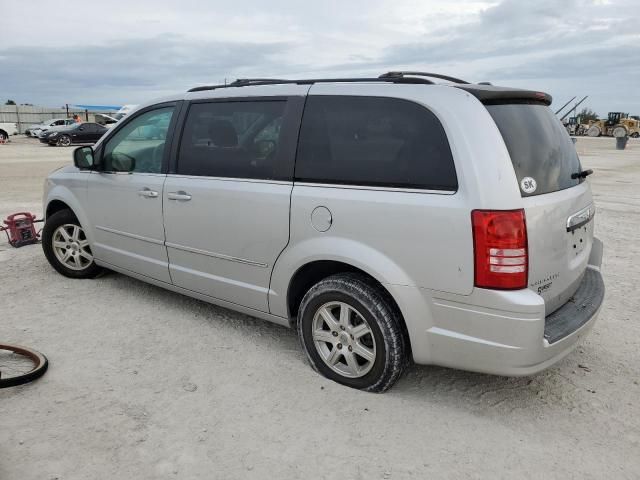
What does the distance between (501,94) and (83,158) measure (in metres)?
3.58

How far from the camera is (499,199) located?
2643 millimetres

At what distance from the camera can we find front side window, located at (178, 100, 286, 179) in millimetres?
3537

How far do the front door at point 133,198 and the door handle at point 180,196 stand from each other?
0.15 meters

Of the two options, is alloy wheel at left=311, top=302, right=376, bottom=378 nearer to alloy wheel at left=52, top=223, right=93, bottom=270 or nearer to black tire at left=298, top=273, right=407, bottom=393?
black tire at left=298, top=273, right=407, bottom=393

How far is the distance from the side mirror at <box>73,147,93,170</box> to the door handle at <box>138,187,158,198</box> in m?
0.83

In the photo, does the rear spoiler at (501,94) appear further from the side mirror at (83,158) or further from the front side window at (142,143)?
the side mirror at (83,158)

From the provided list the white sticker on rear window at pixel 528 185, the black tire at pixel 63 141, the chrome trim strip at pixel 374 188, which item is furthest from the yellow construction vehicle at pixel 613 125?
the chrome trim strip at pixel 374 188

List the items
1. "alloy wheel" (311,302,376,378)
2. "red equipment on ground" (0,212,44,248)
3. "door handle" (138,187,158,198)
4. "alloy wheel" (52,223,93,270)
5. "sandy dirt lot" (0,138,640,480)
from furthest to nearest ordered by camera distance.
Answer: "red equipment on ground" (0,212,44,248) → "alloy wheel" (52,223,93,270) → "door handle" (138,187,158,198) → "alloy wheel" (311,302,376,378) → "sandy dirt lot" (0,138,640,480)

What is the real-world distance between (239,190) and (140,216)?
1.18 meters

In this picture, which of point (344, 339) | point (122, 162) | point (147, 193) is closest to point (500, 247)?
point (344, 339)

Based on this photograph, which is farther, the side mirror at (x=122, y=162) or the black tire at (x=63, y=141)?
the black tire at (x=63, y=141)

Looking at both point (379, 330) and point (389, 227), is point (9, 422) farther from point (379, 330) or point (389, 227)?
point (389, 227)

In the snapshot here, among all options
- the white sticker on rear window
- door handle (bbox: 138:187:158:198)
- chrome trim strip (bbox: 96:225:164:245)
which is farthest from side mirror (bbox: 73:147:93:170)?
the white sticker on rear window

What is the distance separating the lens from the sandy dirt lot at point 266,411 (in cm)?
258
